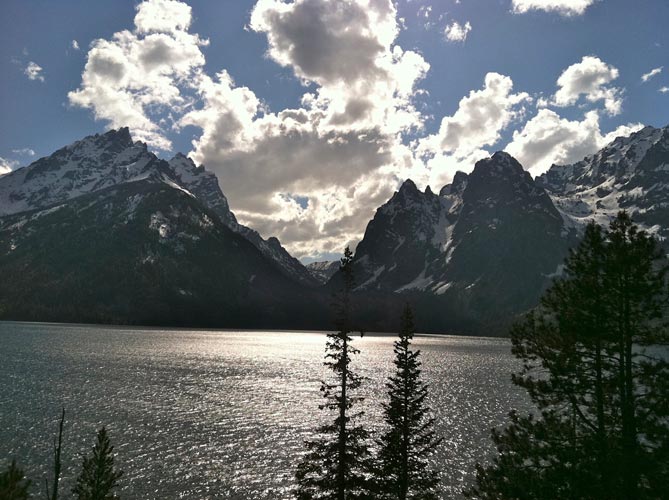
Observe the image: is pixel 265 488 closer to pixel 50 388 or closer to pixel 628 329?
pixel 628 329

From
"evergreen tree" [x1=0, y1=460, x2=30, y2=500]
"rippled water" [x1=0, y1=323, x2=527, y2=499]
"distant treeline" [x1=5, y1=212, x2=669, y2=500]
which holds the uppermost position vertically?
"distant treeline" [x1=5, y1=212, x2=669, y2=500]

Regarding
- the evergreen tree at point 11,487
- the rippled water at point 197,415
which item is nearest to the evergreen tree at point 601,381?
the evergreen tree at point 11,487

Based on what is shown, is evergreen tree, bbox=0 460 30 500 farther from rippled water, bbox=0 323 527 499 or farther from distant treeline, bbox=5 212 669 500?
rippled water, bbox=0 323 527 499

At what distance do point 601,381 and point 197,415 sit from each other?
77.7 m

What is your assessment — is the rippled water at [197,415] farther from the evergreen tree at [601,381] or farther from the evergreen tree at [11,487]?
the evergreen tree at [601,381]

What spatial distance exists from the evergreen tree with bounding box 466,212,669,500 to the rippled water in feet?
105

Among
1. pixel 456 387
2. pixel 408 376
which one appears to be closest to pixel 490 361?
pixel 456 387

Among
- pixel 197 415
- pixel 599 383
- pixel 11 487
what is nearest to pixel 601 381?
pixel 599 383

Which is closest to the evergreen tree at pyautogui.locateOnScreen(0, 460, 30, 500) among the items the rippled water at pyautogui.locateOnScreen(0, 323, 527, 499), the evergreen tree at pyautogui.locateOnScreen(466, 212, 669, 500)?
Result: the evergreen tree at pyautogui.locateOnScreen(466, 212, 669, 500)

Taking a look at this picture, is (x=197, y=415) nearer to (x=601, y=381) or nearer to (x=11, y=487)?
Answer: (x=11, y=487)

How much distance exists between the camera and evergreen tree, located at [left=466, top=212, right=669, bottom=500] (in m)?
18.7

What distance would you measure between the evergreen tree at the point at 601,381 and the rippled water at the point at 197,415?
3192cm

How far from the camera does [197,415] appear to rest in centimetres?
8388

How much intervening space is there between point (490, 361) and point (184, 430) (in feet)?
504
